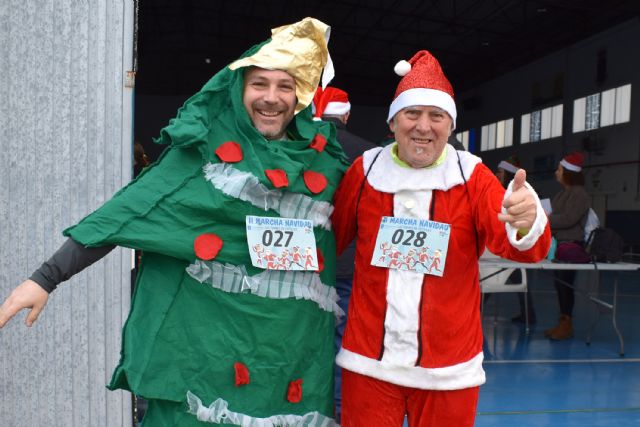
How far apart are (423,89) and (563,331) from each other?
14.1ft

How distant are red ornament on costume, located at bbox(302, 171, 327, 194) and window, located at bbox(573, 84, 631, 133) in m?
13.4

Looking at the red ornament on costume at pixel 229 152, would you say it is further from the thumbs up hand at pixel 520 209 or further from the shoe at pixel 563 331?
the shoe at pixel 563 331

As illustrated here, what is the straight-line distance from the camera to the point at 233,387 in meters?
1.63

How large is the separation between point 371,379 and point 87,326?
4.10 ft

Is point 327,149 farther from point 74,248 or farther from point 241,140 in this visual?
point 74,248

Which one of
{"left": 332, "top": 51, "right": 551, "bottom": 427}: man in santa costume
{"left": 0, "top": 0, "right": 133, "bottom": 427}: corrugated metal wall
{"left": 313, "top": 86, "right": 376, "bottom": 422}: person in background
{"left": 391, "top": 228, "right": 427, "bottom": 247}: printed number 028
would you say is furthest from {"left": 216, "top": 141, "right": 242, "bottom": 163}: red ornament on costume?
{"left": 0, "top": 0, "right": 133, "bottom": 427}: corrugated metal wall

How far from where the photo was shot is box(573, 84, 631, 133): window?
13461 millimetres

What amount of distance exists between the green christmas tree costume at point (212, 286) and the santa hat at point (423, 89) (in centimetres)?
38

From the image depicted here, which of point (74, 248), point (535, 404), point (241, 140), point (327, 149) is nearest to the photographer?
point (74, 248)

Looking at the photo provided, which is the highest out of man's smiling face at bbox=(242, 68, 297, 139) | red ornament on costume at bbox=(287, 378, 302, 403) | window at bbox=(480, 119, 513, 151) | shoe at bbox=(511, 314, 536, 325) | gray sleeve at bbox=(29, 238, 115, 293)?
window at bbox=(480, 119, 513, 151)

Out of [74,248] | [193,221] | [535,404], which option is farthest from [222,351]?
[535,404]

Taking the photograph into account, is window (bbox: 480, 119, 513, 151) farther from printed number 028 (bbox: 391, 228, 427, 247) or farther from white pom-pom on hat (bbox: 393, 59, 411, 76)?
printed number 028 (bbox: 391, 228, 427, 247)

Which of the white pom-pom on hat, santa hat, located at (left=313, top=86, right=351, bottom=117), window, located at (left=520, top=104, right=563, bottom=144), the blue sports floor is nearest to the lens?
the white pom-pom on hat

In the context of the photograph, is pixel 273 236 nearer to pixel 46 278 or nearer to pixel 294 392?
pixel 294 392
